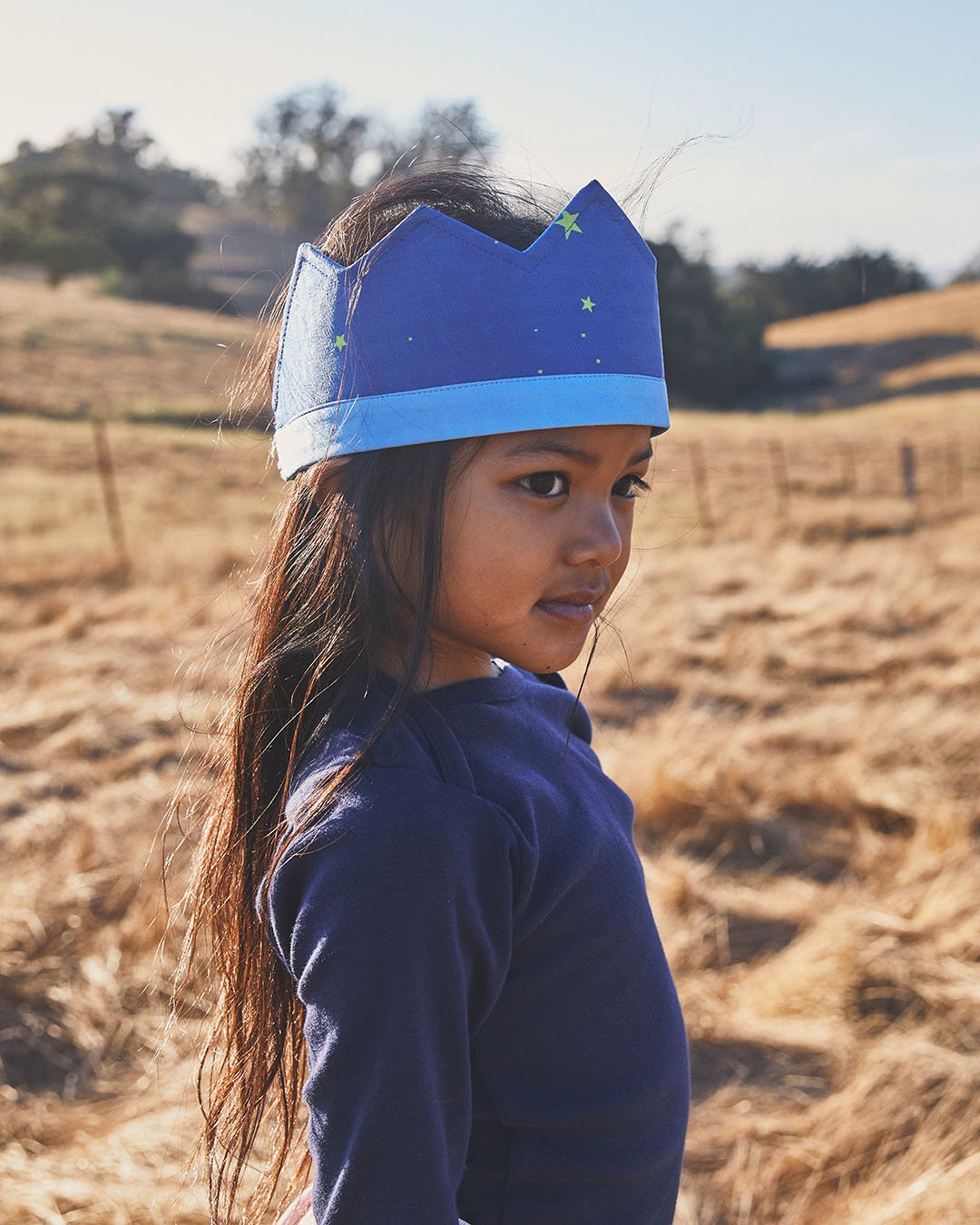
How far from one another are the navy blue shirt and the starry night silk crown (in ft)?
0.89

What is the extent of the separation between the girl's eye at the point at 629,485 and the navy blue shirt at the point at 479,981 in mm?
236

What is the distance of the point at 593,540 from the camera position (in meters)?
1.03

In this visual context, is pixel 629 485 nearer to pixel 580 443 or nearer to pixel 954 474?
pixel 580 443

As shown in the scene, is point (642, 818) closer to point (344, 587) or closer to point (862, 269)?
point (862, 269)

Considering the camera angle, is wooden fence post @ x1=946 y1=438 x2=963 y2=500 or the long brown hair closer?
the long brown hair

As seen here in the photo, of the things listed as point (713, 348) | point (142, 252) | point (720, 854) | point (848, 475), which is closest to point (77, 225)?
point (142, 252)

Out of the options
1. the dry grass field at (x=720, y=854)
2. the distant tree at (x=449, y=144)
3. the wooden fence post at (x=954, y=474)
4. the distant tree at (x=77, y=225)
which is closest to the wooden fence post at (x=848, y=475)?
the wooden fence post at (x=954, y=474)

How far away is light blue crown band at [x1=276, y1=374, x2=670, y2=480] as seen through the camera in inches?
39.5

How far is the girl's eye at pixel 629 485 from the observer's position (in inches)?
44.4

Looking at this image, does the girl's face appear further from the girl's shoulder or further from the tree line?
the tree line

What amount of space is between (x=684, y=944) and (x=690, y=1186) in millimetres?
789

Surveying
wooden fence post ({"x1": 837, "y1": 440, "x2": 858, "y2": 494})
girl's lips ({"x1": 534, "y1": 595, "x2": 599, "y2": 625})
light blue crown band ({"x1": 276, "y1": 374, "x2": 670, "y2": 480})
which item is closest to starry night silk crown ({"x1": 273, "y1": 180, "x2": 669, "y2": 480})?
light blue crown band ({"x1": 276, "y1": 374, "x2": 670, "y2": 480})

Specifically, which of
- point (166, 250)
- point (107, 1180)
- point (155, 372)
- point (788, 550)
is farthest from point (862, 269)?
point (166, 250)

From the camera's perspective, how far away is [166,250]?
41094 mm
